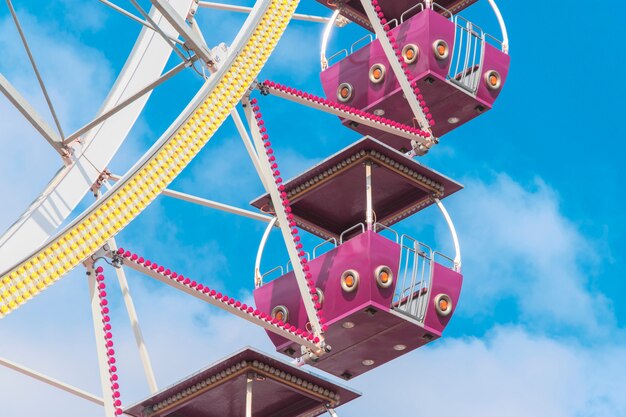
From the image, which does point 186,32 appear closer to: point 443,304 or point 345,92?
point 443,304

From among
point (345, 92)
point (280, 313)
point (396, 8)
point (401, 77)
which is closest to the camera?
point (280, 313)

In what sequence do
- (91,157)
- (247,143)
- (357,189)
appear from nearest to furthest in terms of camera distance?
1. (91,157)
2. (247,143)
3. (357,189)

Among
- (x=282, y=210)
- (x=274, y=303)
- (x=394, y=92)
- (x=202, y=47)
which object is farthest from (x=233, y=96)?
(x=394, y=92)

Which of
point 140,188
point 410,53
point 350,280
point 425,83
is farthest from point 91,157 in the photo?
point 410,53

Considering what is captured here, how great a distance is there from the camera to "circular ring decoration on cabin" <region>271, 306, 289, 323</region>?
120 ft

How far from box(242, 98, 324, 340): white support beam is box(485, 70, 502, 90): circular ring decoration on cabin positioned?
7533mm

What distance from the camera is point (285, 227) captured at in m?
35.1

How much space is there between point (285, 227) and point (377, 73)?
291 inches

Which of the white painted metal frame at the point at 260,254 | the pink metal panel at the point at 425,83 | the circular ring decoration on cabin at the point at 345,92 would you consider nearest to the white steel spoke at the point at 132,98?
the white painted metal frame at the point at 260,254

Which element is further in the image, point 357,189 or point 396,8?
point 396,8

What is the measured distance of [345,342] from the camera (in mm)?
36469

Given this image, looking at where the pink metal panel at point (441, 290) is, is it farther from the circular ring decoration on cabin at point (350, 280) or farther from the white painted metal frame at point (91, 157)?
the white painted metal frame at point (91, 157)

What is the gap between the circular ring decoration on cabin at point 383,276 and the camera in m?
35.6

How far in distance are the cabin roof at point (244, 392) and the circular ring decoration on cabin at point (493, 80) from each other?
35.2 feet
